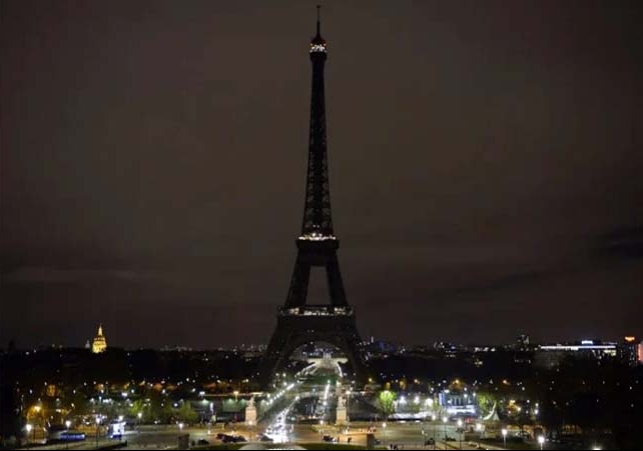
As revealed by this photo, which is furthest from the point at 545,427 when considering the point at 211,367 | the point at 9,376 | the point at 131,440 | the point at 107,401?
the point at 211,367

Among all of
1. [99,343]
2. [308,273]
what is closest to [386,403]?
[308,273]

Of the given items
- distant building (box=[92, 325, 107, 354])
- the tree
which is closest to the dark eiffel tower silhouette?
the tree

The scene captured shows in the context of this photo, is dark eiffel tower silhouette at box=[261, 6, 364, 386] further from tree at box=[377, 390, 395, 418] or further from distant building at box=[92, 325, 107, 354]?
distant building at box=[92, 325, 107, 354]

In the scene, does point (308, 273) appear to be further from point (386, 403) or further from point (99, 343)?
point (99, 343)

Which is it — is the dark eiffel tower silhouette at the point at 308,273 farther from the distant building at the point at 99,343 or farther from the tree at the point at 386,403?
the distant building at the point at 99,343

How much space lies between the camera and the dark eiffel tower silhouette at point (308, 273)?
109 metres

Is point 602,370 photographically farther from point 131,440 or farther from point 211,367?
point 211,367

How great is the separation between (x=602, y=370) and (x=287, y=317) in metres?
38.9

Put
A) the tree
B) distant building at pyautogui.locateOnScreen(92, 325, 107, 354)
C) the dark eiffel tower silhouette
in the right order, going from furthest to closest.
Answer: distant building at pyautogui.locateOnScreen(92, 325, 107, 354) < the dark eiffel tower silhouette < the tree

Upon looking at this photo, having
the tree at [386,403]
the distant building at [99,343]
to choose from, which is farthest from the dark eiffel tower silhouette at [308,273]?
A: the distant building at [99,343]

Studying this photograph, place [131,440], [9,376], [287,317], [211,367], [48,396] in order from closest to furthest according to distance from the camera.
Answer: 1. [131,440]
2. [48,396]
3. [9,376]
4. [287,317]
5. [211,367]

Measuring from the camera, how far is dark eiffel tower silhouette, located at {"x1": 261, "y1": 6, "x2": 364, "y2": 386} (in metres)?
109

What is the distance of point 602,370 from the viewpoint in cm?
7944

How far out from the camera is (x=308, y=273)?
4405 inches
